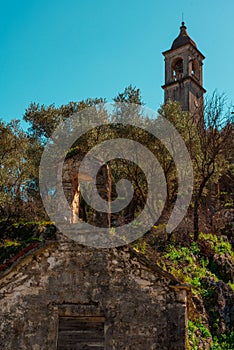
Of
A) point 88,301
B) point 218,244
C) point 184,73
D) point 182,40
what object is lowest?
point 88,301

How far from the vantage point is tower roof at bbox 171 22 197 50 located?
4234cm

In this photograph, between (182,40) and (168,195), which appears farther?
(182,40)

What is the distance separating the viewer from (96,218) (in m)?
16.5

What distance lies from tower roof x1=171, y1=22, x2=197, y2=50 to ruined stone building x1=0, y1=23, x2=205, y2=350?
3658cm

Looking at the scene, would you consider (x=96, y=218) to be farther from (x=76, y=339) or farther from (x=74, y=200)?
(x=76, y=339)

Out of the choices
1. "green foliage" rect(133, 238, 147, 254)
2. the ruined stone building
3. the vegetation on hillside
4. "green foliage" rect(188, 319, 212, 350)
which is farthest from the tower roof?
the ruined stone building

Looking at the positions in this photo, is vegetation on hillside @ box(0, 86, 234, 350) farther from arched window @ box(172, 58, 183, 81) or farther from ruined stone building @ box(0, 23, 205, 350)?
arched window @ box(172, 58, 183, 81)

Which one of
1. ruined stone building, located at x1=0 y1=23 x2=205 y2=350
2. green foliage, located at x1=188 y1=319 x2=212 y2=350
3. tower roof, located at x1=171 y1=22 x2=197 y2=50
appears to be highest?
tower roof, located at x1=171 y1=22 x2=197 y2=50

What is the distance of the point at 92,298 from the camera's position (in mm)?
9516

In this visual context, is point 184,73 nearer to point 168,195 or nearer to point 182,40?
point 182,40

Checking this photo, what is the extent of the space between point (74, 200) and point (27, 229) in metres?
7.55

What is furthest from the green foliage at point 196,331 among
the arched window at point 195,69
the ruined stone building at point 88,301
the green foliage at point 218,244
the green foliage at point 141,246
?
the arched window at point 195,69

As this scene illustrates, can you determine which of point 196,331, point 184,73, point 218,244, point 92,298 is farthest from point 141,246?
point 184,73

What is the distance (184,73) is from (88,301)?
3478cm
